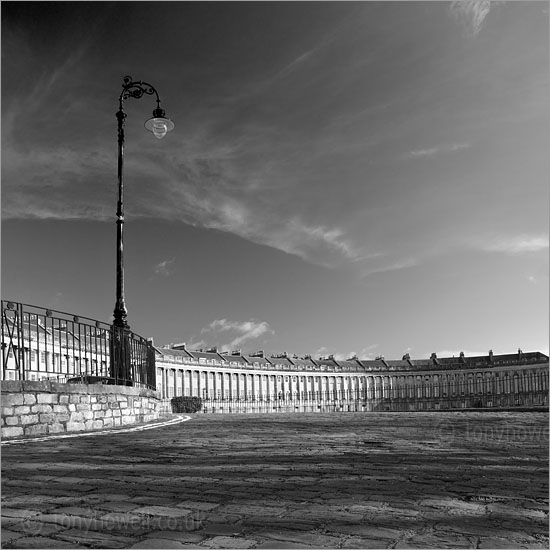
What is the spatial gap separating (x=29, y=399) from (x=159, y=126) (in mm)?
7964

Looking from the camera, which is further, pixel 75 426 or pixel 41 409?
pixel 75 426

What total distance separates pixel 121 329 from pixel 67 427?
3585 mm

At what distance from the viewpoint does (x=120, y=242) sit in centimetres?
1570

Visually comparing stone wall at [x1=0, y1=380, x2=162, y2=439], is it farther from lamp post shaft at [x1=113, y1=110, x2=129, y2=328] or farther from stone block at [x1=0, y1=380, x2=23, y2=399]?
lamp post shaft at [x1=113, y1=110, x2=129, y2=328]

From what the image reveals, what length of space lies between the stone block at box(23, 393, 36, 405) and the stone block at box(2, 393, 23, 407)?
3.4 inches

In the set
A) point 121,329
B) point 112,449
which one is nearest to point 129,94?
point 121,329

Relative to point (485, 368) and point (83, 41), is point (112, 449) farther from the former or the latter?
point (485, 368)

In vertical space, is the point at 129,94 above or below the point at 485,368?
above

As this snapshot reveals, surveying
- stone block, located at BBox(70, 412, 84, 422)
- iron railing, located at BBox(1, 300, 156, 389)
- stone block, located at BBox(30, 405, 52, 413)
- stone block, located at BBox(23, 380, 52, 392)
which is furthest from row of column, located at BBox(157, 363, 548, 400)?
stone block, located at BBox(23, 380, 52, 392)

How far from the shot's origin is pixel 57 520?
3.68 metres

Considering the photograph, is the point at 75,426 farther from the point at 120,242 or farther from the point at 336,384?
the point at 336,384

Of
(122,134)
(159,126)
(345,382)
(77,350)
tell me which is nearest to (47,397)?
(77,350)

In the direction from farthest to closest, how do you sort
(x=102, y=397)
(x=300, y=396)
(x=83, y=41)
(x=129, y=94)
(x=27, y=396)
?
1. (x=300, y=396)
2. (x=129, y=94)
3. (x=102, y=397)
4. (x=83, y=41)
5. (x=27, y=396)

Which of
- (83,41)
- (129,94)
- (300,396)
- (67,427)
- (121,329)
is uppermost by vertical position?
(129,94)
